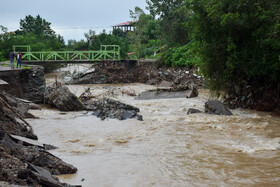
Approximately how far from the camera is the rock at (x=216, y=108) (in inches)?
510

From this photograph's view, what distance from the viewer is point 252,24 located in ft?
40.0

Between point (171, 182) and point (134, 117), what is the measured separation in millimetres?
6585

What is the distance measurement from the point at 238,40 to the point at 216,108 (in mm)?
2958

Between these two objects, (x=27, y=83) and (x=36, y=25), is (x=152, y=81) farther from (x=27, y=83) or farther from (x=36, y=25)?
(x=36, y=25)

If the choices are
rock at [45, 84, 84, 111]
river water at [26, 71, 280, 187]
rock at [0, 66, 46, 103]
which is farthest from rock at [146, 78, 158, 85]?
river water at [26, 71, 280, 187]

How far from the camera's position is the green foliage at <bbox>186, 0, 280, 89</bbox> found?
38.8 ft

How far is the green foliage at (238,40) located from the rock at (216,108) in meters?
1.09

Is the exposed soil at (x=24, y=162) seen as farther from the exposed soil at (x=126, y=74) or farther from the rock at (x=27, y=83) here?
the exposed soil at (x=126, y=74)

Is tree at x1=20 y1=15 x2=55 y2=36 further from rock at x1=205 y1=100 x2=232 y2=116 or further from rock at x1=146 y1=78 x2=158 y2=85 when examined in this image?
rock at x1=205 y1=100 x2=232 y2=116

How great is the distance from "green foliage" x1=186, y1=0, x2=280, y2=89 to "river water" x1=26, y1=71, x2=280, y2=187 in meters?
1.71

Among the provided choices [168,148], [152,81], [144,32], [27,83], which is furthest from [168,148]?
[144,32]

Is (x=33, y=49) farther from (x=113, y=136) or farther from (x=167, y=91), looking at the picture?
(x=113, y=136)

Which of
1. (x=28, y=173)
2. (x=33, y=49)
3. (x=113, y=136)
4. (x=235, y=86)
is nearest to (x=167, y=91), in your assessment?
(x=235, y=86)

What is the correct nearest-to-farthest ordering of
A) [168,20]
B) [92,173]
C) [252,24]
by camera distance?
[92,173] → [252,24] → [168,20]
